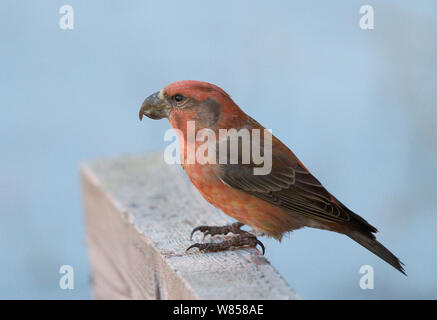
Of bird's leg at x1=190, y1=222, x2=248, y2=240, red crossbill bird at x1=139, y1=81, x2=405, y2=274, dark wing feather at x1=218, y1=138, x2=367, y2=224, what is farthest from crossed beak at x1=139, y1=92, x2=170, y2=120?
bird's leg at x1=190, y1=222, x2=248, y2=240

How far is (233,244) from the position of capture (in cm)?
287

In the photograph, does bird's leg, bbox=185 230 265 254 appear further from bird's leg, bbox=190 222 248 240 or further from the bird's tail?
the bird's tail

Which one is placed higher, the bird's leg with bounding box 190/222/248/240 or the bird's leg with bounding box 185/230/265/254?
the bird's leg with bounding box 190/222/248/240

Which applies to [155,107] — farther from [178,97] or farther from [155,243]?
[155,243]

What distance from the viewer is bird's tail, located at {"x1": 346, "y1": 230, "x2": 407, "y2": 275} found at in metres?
3.06

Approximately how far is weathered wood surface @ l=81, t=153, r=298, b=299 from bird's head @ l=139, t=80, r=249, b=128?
0.42 metres

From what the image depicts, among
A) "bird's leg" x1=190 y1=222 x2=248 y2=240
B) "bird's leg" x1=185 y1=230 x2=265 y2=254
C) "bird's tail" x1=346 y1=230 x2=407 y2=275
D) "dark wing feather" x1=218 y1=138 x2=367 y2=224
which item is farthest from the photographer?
"dark wing feather" x1=218 y1=138 x2=367 y2=224

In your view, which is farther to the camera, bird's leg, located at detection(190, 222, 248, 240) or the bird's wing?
the bird's wing

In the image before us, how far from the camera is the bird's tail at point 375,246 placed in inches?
120

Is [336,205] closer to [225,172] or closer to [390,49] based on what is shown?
[225,172]

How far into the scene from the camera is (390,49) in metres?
5.41

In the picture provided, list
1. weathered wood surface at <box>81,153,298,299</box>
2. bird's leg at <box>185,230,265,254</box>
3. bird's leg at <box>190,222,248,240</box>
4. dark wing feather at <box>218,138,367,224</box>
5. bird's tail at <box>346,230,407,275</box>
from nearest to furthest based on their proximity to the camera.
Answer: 1. weathered wood surface at <box>81,153,298,299</box>
2. bird's leg at <box>185,230,265,254</box>
3. bird's leg at <box>190,222,248,240</box>
4. bird's tail at <box>346,230,407,275</box>
5. dark wing feather at <box>218,138,367,224</box>

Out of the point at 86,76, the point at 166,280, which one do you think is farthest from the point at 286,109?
the point at 166,280
